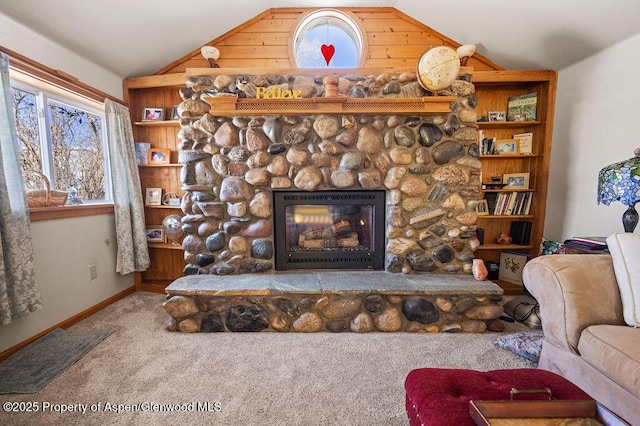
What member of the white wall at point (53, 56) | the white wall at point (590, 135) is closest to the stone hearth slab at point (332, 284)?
the white wall at point (590, 135)

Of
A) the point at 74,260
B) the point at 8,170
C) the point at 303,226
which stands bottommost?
the point at 74,260

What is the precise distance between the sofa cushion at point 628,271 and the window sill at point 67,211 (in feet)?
11.6

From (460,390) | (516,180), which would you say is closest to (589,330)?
(460,390)

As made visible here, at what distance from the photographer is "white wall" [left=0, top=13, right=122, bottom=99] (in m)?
1.79

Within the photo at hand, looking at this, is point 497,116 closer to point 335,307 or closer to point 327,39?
point 327,39

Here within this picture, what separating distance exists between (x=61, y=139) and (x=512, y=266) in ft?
14.6

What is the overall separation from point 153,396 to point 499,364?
6.61ft

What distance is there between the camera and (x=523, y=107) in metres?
2.78

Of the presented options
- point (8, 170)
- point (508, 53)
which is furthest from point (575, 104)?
point (8, 170)

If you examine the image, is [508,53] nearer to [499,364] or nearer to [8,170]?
[499,364]

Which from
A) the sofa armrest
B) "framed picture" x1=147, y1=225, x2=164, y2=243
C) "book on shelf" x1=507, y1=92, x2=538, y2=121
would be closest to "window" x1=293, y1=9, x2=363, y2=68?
"book on shelf" x1=507, y1=92, x2=538, y2=121

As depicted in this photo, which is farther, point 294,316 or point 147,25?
point 147,25

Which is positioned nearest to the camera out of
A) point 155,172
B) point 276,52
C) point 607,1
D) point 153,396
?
point 153,396

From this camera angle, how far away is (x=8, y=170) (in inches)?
68.3
